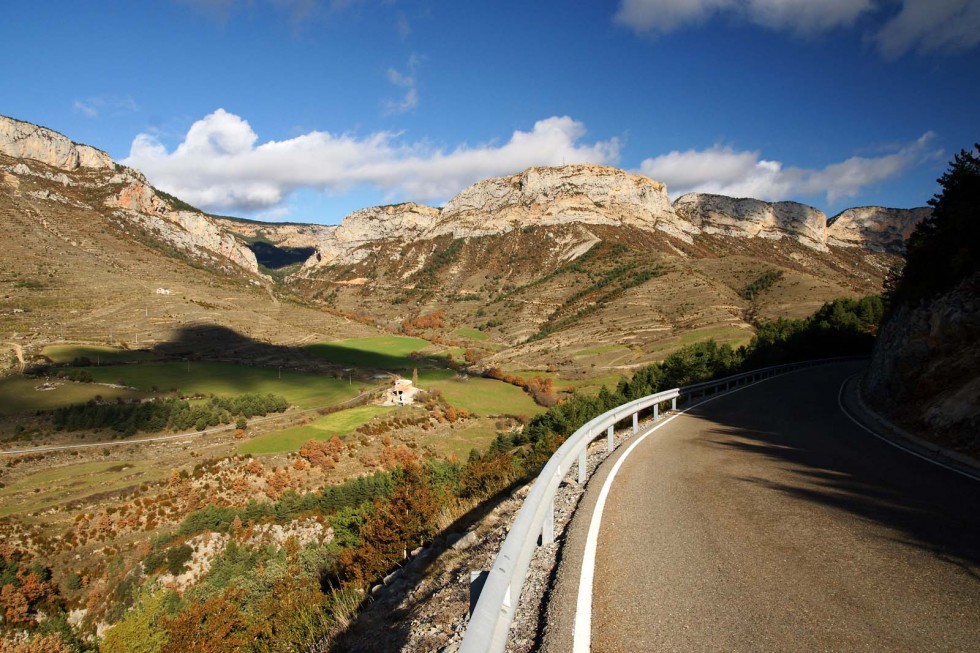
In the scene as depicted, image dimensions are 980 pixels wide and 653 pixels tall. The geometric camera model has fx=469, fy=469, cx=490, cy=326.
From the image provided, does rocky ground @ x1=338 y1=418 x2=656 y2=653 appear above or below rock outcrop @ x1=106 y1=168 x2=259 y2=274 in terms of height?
below

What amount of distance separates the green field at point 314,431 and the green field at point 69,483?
8.70 m

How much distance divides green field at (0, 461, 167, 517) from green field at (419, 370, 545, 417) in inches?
1455

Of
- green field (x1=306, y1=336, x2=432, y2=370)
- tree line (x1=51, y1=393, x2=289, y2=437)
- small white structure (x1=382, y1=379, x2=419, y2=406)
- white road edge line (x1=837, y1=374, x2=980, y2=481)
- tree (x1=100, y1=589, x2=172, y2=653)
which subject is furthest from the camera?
green field (x1=306, y1=336, x2=432, y2=370)

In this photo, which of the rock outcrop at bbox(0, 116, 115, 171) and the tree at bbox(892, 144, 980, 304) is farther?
the rock outcrop at bbox(0, 116, 115, 171)

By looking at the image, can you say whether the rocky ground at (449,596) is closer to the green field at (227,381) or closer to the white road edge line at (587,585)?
the white road edge line at (587,585)

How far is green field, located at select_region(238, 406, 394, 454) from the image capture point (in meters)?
49.8

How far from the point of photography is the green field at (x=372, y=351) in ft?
317

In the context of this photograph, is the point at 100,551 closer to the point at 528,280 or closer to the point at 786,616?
the point at 786,616

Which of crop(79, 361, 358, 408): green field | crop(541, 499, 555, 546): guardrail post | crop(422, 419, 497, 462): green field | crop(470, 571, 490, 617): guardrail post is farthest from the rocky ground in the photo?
crop(79, 361, 358, 408): green field

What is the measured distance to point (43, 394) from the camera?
5856cm

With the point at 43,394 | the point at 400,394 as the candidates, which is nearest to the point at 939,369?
the point at 400,394

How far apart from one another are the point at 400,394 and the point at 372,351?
40893mm

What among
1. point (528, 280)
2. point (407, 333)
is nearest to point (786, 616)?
point (407, 333)

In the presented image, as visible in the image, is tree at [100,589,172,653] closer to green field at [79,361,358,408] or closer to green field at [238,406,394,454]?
green field at [238,406,394,454]
